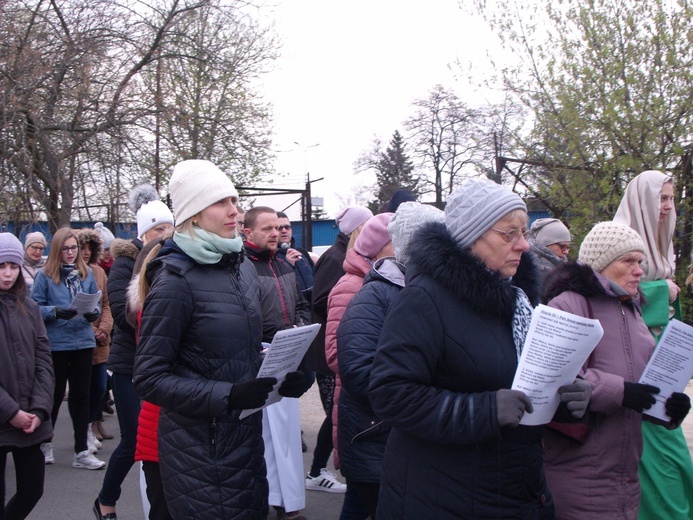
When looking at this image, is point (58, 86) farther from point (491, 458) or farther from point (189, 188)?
point (491, 458)

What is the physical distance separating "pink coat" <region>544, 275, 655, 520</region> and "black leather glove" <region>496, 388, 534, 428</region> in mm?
873

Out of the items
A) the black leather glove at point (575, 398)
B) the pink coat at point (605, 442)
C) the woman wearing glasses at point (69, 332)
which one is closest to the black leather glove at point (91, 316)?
the woman wearing glasses at point (69, 332)

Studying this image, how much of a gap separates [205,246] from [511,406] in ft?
4.34

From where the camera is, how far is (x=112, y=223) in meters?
12.0

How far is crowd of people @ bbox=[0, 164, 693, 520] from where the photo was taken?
7.41ft

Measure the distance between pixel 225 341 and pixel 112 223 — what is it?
10.0 metres

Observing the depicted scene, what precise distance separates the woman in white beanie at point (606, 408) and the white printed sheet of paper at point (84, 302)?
4197 mm

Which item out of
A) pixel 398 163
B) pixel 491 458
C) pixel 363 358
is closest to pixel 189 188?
pixel 363 358

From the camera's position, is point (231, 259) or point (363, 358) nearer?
point (231, 259)

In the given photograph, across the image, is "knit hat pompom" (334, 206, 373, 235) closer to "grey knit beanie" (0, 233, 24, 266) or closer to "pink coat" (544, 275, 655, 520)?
"grey knit beanie" (0, 233, 24, 266)

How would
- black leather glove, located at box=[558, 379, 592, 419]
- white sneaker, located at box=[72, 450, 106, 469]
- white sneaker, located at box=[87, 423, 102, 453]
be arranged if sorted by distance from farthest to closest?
white sneaker, located at box=[87, 423, 102, 453], white sneaker, located at box=[72, 450, 106, 469], black leather glove, located at box=[558, 379, 592, 419]

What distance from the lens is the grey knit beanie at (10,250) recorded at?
4.07 m

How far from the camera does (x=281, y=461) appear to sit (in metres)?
4.62

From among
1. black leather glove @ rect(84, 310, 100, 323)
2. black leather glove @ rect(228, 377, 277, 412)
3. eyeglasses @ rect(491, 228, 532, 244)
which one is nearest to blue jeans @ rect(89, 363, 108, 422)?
black leather glove @ rect(84, 310, 100, 323)
